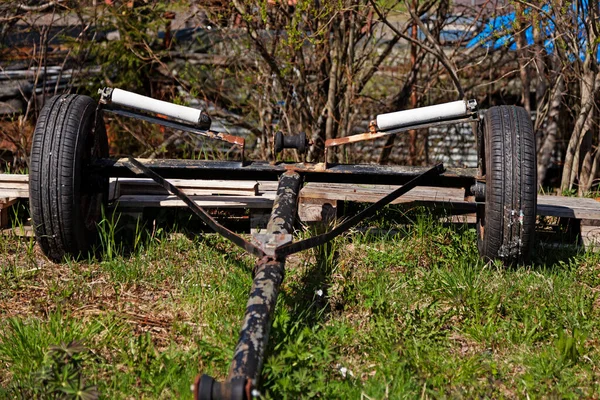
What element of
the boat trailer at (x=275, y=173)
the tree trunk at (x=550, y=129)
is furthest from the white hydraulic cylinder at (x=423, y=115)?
the tree trunk at (x=550, y=129)

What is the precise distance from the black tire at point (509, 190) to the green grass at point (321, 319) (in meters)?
0.18

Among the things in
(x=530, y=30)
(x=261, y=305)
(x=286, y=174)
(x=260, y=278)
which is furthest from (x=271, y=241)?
(x=530, y=30)

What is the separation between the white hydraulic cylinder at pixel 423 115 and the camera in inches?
160

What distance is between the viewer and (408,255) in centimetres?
430

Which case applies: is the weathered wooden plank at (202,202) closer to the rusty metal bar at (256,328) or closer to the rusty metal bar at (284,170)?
the rusty metal bar at (284,170)

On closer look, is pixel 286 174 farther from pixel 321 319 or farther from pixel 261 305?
pixel 261 305

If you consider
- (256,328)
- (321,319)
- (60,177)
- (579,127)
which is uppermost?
(579,127)

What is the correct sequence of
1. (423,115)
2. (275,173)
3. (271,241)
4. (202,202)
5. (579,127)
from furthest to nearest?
1. (579,127)
2. (202,202)
3. (275,173)
4. (423,115)
5. (271,241)

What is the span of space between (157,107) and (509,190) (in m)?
1.93

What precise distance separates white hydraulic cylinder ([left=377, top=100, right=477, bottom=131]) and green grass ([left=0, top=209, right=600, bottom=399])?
2.37 feet

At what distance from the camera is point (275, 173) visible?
419 cm

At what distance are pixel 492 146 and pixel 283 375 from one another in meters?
1.73

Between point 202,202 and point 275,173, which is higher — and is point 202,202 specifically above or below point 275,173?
below

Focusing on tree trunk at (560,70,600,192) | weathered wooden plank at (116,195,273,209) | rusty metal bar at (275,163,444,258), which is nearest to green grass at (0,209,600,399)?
weathered wooden plank at (116,195,273,209)
